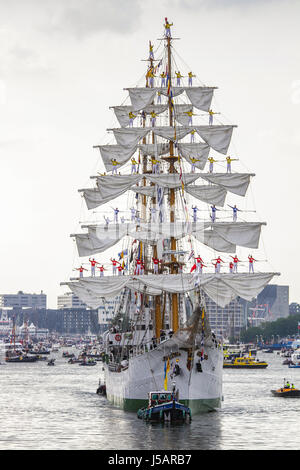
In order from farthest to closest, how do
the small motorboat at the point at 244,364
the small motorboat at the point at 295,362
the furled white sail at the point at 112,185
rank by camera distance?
the small motorboat at the point at 295,362
the small motorboat at the point at 244,364
the furled white sail at the point at 112,185

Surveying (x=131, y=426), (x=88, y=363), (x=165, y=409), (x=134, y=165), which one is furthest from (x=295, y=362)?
(x=165, y=409)

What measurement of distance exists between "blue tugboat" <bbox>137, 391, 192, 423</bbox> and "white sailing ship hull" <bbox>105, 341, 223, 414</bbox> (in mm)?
3431

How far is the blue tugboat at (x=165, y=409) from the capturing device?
5916 cm

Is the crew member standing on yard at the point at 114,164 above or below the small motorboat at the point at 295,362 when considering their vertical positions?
above

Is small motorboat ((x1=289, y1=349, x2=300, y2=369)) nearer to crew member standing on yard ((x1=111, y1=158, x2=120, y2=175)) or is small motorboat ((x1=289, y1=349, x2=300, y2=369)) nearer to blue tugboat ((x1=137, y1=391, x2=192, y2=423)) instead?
crew member standing on yard ((x1=111, y1=158, x2=120, y2=175))

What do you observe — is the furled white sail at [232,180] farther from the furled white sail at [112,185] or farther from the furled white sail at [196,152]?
the furled white sail at [112,185]

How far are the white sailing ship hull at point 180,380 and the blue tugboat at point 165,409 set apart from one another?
3.43m

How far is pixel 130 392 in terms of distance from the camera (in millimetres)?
68500

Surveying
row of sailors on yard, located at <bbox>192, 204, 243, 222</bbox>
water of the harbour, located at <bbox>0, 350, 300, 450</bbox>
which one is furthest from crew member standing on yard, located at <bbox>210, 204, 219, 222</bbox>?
water of the harbour, located at <bbox>0, 350, 300, 450</bbox>

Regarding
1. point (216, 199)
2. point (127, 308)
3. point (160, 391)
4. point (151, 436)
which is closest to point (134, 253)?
point (127, 308)

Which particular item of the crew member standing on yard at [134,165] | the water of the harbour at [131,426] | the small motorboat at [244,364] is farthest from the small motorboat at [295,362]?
the crew member standing on yard at [134,165]

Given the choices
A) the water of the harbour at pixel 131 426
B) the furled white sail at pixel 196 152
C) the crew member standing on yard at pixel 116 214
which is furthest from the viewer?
the furled white sail at pixel 196 152

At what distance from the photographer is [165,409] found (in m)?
59.2

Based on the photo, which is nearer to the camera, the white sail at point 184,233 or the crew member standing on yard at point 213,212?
the white sail at point 184,233
